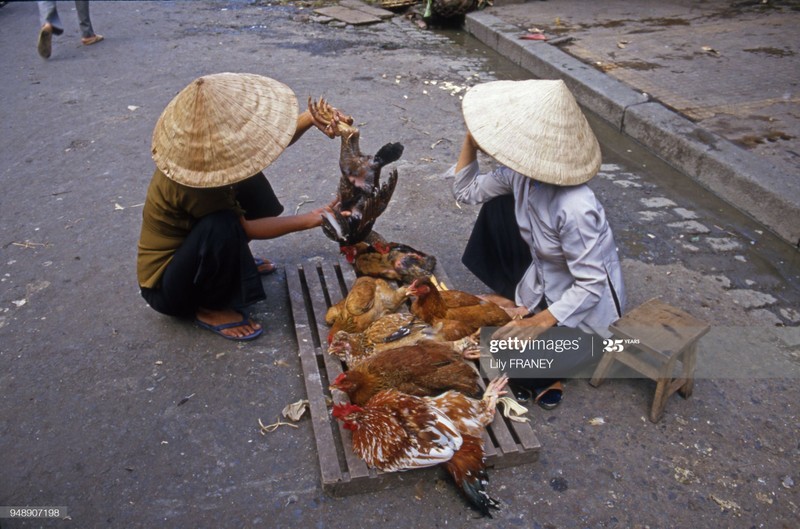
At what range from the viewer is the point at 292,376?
10.4ft

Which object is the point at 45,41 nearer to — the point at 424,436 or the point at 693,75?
the point at 693,75

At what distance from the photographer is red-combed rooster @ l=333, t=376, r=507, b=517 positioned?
2.49 m

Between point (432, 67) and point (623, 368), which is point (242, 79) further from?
point (432, 67)

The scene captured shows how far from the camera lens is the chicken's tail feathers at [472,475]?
8.07 feet

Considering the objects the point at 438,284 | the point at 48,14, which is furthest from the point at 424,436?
the point at 48,14

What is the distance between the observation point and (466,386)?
2887 millimetres

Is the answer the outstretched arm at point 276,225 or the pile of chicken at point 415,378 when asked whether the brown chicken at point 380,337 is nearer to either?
the pile of chicken at point 415,378

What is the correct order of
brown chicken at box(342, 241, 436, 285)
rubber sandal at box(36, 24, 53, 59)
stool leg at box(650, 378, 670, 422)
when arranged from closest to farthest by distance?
stool leg at box(650, 378, 670, 422)
brown chicken at box(342, 241, 436, 285)
rubber sandal at box(36, 24, 53, 59)

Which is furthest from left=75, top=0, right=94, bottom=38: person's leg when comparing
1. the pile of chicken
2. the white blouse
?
the white blouse

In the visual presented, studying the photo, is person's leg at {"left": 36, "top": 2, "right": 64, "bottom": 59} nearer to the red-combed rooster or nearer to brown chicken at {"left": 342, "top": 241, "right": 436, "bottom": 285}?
brown chicken at {"left": 342, "top": 241, "right": 436, "bottom": 285}

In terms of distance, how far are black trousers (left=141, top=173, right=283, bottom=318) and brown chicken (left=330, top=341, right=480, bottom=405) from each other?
0.80 m

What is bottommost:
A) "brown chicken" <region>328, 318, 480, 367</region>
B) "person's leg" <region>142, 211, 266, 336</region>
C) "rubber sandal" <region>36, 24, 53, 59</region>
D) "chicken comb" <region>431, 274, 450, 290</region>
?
"brown chicken" <region>328, 318, 480, 367</region>

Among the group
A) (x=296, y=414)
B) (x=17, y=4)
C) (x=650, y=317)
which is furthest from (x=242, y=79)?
(x=17, y=4)

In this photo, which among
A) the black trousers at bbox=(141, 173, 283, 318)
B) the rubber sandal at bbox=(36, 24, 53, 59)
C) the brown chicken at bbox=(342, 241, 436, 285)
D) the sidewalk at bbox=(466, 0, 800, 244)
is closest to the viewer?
the black trousers at bbox=(141, 173, 283, 318)
